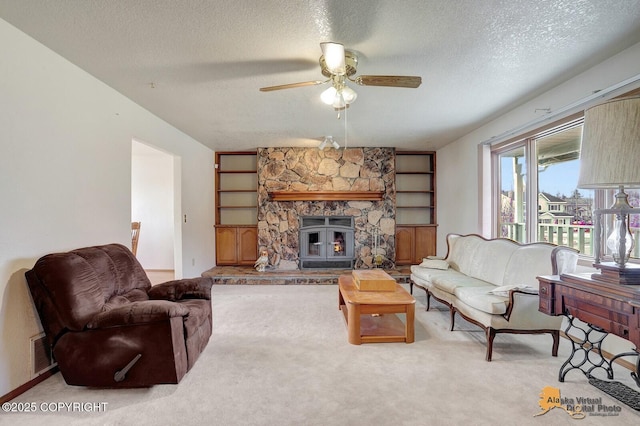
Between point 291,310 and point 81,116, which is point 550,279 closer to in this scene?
point 291,310

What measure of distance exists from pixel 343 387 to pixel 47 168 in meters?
2.65

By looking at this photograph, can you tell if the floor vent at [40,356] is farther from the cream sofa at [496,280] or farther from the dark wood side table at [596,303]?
the dark wood side table at [596,303]

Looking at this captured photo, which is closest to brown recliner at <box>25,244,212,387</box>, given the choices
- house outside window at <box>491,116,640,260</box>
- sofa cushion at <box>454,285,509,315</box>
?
sofa cushion at <box>454,285,509,315</box>

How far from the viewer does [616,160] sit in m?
1.56

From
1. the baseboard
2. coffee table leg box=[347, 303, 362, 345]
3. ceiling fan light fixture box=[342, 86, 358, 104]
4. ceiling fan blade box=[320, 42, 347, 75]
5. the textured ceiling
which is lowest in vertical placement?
the baseboard

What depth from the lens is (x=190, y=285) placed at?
2674mm

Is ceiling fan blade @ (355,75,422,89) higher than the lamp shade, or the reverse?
ceiling fan blade @ (355,75,422,89)

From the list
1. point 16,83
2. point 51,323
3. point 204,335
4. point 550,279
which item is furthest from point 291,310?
point 16,83

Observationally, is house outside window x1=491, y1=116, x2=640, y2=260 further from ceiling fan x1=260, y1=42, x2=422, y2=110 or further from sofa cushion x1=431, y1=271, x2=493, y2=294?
ceiling fan x1=260, y1=42, x2=422, y2=110

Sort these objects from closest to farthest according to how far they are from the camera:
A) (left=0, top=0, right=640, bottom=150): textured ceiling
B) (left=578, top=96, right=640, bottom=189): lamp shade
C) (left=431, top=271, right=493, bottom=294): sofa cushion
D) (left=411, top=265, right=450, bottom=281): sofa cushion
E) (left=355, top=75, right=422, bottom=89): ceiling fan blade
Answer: (left=578, top=96, right=640, bottom=189): lamp shade, (left=0, top=0, right=640, bottom=150): textured ceiling, (left=355, top=75, right=422, bottom=89): ceiling fan blade, (left=431, top=271, right=493, bottom=294): sofa cushion, (left=411, top=265, right=450, bottom=281): sofa cushion

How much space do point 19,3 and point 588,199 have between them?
454cm

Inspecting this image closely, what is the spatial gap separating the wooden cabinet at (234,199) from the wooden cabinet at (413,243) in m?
2.95

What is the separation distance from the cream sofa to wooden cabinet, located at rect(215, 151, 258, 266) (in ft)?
11.7

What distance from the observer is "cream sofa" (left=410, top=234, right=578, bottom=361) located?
7.61 feet
